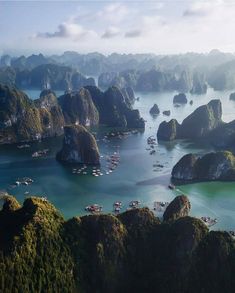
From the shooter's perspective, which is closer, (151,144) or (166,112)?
(151,144)

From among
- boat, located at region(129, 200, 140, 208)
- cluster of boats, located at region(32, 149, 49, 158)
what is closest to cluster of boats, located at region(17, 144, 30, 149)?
cluster of boats, located at region(32, 149, 49, 158)

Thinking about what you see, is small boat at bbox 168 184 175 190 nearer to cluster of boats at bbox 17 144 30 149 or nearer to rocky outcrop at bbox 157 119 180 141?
rocky outcrop at bbox 157 119 180 141

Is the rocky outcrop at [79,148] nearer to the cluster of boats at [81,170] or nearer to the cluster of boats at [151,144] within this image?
the cluster of boats at [81,170]

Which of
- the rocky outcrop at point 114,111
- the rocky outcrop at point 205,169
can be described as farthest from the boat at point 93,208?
the rocky outcrop at point 114,111

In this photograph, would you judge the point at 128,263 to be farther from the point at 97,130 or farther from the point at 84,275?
the point at 97,130

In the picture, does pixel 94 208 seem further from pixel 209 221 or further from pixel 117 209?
pixel 209 221

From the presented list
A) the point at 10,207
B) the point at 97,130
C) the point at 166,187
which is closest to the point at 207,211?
the point at 166,187

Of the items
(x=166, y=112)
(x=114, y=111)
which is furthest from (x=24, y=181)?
(x=166, y=112)
